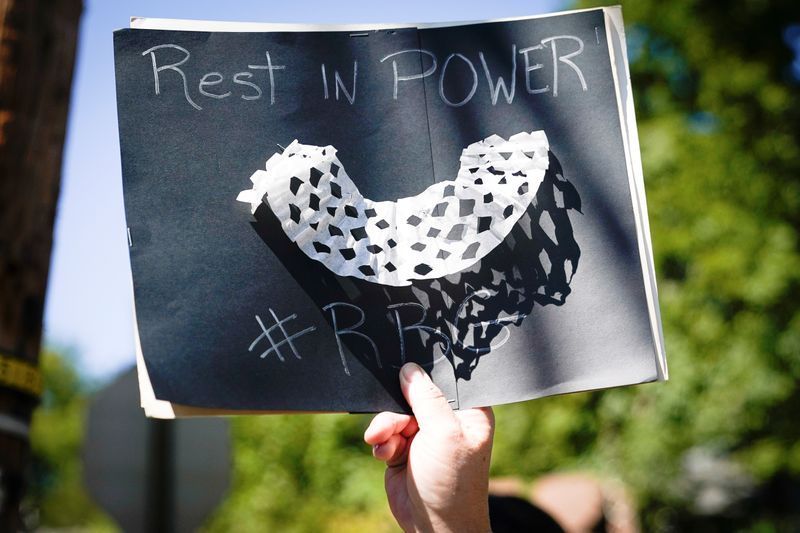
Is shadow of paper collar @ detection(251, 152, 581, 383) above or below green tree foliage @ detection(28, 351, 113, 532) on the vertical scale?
above

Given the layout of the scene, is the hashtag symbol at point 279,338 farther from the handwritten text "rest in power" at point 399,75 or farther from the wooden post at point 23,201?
the wooden post at point 23,201

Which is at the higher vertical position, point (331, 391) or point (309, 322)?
point (309, 322)

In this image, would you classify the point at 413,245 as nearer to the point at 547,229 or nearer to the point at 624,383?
the point at 547,229

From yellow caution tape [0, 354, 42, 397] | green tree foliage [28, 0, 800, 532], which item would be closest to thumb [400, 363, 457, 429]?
yellow caution tape [0, 354, 42, 397]

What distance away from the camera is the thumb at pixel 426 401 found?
136 cm

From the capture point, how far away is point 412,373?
54.8 inches

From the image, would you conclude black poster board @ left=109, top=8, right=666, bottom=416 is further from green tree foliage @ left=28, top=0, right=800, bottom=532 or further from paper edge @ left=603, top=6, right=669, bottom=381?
green tree foliage @ left=28, top=0, right=800, bottom=532

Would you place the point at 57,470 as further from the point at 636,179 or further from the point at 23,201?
the point at 636,179

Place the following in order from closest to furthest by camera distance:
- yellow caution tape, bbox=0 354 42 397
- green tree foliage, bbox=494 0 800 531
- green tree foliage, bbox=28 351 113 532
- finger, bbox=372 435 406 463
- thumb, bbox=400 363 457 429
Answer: thumb, bbox=400 363 457 429 → finger, bbox=372 435 406 463 → yellow caution tape, bbox=0 354 42 397 → green tree foliage, bbox=494 0 800 531 → green tree foliage, bbox=28 351 113 532

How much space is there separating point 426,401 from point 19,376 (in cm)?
105

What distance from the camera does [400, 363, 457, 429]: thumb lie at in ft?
4.47

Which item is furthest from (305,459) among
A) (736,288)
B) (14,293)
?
(14,293)

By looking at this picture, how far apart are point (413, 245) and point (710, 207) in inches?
223

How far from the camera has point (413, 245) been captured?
56.1 inches
